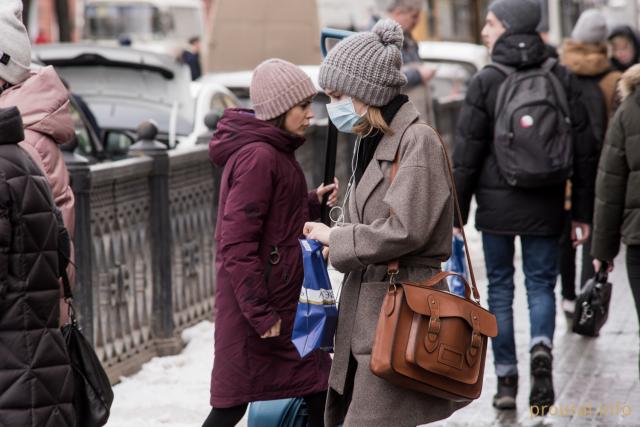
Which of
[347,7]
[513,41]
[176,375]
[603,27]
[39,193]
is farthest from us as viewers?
[347,7]

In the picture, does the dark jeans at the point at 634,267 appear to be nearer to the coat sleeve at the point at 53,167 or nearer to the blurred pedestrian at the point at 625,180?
the blurred pedestrian at the point at 625,180

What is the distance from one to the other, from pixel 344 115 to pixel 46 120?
4.25ft

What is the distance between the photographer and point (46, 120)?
5.30 meters

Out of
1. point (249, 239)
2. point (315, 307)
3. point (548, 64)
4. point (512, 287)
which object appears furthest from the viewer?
point (512, 287)

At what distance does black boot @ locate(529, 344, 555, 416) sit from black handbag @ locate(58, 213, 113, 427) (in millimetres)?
2854

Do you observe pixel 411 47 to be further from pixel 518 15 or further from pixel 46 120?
pixel 46 120

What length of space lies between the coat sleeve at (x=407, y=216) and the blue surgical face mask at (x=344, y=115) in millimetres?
203

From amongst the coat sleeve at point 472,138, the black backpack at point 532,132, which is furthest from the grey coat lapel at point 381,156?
the coat sleeve at point 472,138

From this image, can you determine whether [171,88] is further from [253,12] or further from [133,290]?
[253,12]

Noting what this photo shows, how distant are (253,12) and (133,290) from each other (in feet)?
44.8

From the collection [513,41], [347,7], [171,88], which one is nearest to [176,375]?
[513,41]

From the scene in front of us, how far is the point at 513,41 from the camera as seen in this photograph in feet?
22.4

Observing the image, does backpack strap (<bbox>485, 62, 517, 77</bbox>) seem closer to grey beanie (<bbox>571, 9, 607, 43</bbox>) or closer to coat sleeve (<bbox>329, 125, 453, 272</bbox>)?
coat sleeve (<bbox>329, 125, 453, 272</bbox>)

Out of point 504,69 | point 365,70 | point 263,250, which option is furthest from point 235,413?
point 504,69
